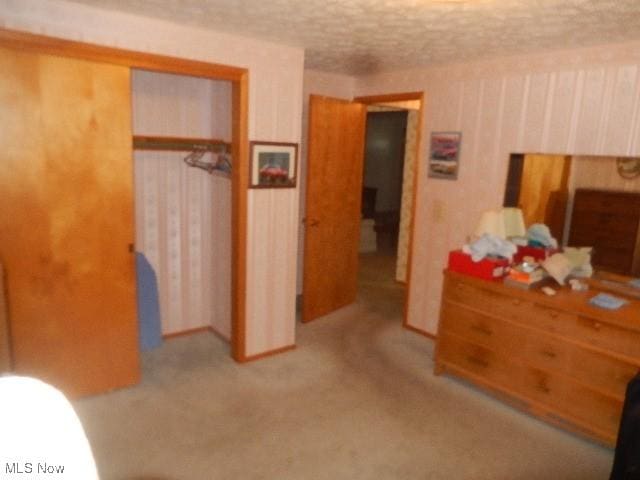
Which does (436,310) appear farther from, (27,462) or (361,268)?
(27,462)

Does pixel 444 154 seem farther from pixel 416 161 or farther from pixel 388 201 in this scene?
pixel 388 201

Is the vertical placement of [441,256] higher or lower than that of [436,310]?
higher

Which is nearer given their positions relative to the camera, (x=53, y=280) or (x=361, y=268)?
(x=53, y=280)

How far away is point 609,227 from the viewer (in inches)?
120

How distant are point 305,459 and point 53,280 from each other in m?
1.82

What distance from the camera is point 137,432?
8.83ft

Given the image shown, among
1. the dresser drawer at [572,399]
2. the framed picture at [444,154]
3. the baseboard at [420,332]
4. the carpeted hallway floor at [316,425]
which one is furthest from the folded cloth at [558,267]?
the baseboard at [420,332]

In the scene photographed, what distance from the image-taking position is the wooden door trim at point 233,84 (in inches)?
99.5

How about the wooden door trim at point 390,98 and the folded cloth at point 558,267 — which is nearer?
the folded cloth at point 558,267

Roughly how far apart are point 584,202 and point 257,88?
2.42m

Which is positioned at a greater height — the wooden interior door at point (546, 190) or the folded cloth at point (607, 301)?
the wooden interior door at point (546, 190)

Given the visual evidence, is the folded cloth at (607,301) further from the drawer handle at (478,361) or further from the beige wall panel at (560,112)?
the beige wall panel at (560,112)

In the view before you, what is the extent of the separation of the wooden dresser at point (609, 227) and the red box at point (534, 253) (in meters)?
0.21

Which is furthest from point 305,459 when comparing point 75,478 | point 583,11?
point 583,11
